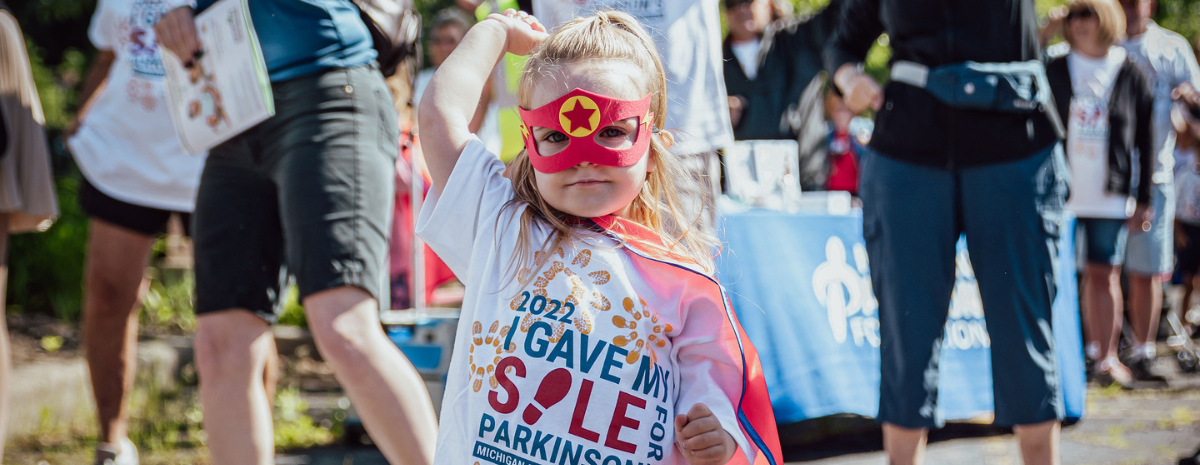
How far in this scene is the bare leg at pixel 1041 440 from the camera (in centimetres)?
246

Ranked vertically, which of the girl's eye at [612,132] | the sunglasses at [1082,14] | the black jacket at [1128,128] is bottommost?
the black jacket at [1128,128]

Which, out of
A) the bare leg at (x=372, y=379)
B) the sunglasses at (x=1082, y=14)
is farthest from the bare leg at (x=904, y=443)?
the sunglasses at (x=1082, y=14)

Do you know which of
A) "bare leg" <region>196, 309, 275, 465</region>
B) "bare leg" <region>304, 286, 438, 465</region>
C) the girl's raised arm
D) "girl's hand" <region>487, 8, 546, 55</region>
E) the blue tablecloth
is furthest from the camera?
the blue tablecloth

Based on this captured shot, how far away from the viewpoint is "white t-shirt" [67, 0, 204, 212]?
320 centimetres

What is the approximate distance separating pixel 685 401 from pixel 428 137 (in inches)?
24.3

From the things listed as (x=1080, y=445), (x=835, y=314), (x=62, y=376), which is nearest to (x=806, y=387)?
(x=835, y=314)

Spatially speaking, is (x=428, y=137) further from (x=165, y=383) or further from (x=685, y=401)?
(x=165, y=383)

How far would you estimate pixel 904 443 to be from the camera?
2.52 m

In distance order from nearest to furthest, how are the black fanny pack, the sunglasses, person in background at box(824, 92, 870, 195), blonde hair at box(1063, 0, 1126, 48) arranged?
the black fanny pack → blonde hair at box(1063, 0, 1126, 48) → the sunglasses → person in background at box(824, 92, 870, 195)

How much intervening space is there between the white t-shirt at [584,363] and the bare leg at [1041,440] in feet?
4.35

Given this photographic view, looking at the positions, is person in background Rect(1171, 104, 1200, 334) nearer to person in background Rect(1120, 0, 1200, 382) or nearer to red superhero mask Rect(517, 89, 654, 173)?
person in background Rect(1120, 0, 1200, 382)

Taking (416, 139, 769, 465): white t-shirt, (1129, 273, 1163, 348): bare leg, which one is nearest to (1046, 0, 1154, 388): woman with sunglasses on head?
(1129, 273, 1163, 348): bare leg

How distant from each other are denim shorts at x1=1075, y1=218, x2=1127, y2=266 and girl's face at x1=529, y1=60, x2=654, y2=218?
4.37 metres

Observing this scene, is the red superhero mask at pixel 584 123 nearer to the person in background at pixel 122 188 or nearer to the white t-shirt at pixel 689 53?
the white t-shirt at pixel 689 53
